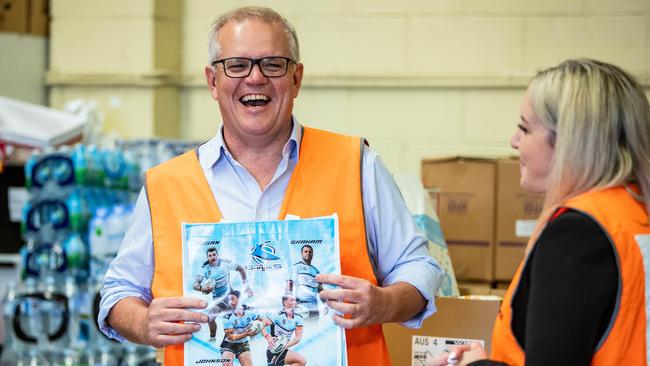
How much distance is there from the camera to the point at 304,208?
2.24m

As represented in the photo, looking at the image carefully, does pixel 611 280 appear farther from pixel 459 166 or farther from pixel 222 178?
pixel 459 166

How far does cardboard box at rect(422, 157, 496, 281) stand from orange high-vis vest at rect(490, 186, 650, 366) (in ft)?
8.12

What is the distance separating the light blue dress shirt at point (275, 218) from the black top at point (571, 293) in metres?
0.68

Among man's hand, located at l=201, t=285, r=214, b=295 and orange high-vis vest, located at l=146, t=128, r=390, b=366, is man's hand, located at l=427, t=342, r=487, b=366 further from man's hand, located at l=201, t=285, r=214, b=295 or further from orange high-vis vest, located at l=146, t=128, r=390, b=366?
man's hand, located at l=201, t=285, r=214, b=295

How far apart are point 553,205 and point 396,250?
2.20 feet

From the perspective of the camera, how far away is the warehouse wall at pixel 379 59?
5277mm

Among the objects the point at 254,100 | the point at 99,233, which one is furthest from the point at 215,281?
the point at 99,233

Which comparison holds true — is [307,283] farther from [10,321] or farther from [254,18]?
[10,321]

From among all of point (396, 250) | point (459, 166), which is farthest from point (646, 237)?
point (459, 166)

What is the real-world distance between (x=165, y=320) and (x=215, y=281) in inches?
5.6

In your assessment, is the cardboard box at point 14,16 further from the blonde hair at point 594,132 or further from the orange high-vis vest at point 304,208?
the blonde hair at point 594,132

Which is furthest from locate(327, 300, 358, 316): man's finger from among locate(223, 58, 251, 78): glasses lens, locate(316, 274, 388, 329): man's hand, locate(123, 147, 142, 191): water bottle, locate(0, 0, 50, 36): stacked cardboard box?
locate(0, 0, 50, 36): stacked cardboard box

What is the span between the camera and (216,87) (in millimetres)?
2352

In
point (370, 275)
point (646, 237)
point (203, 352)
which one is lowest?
point (203, 352)
